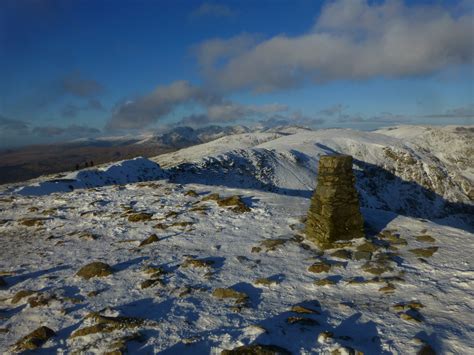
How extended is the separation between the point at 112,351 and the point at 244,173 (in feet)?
169

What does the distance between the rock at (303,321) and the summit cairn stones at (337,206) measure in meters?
5.38

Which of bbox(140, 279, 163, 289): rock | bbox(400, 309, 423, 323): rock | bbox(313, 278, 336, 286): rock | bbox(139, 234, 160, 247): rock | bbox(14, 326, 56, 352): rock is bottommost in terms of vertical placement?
bbox(400, 309, 423, 323): rock

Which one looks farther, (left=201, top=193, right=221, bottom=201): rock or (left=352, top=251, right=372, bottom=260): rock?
(left=201, top=193, right=221, bottom=201): rock

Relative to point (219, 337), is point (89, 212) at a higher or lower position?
higher

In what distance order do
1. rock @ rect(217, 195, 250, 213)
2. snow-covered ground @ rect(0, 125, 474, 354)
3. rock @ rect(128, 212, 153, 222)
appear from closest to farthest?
snow-covered ground @ rect(0, 125, 474, 354), rock @ rect(128, 212, 153, 222), rock @ rect(217, 195, 250, 213)

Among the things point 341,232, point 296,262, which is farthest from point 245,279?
point 341,232

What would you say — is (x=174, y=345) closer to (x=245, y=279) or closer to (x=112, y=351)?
(x=112, y=351)

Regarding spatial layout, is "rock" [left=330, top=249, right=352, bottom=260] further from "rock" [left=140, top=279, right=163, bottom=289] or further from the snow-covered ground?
"rock" [left=140, top=279, right=163, bottom=289]

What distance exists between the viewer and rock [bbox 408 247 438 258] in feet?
39.5

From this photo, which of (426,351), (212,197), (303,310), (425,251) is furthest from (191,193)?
(426,351)

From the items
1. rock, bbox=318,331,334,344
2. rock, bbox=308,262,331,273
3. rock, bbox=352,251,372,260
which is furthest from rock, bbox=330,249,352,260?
rock, bbox=318,331,334,344

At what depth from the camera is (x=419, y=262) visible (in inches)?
451

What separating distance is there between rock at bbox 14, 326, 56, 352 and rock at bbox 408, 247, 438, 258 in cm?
1173

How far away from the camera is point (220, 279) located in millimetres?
10531
